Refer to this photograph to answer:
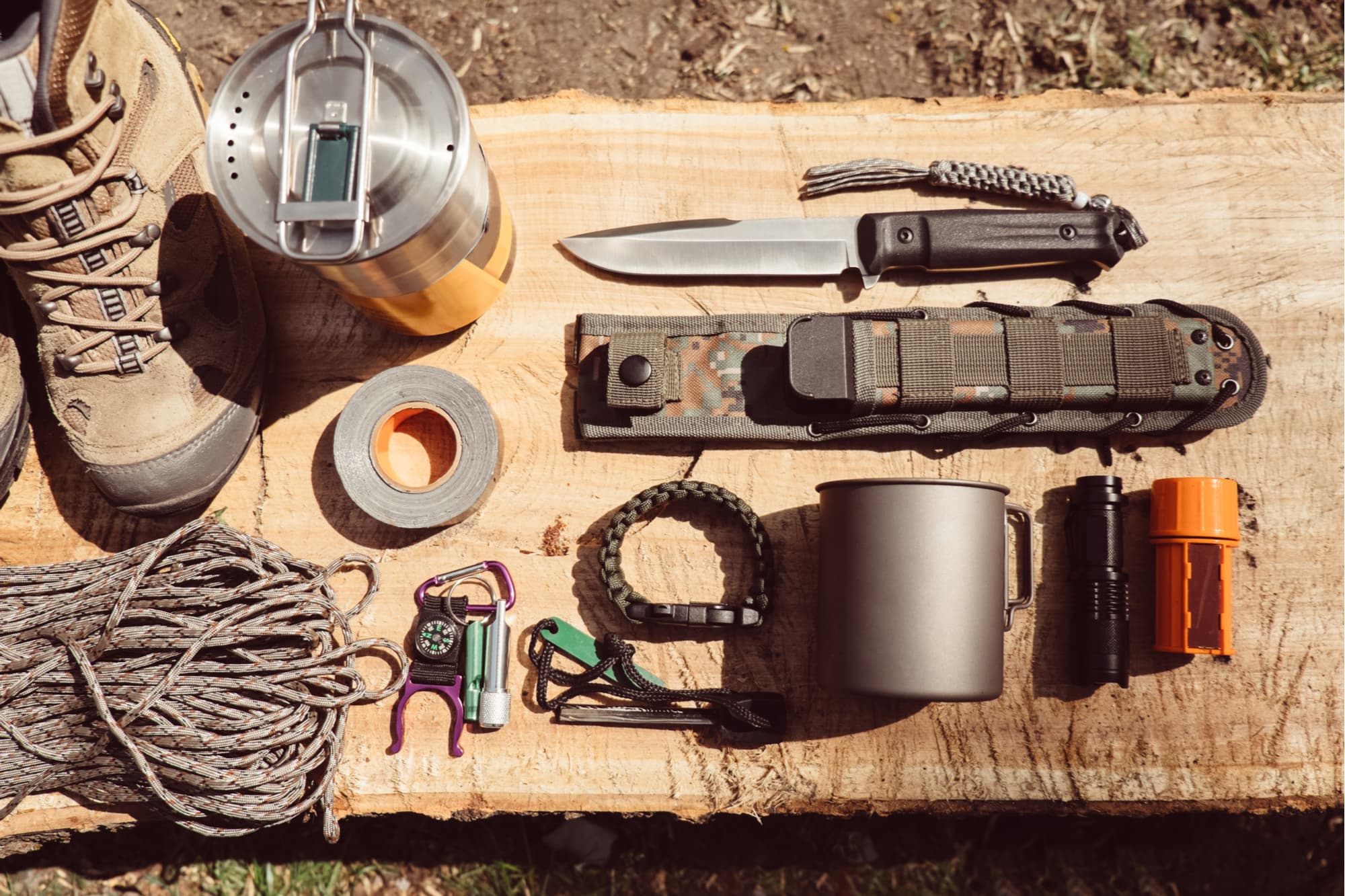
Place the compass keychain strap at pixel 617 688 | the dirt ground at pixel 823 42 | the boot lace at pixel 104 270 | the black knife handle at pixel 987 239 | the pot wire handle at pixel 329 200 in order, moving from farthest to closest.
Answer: the dirt ground at pixel 823 42
the black knife handle at pixel 987 239
the compass keychain strap at pixel 617 688
the boot lace at pixel 104 270
the pot wire handle at pixel 329 200

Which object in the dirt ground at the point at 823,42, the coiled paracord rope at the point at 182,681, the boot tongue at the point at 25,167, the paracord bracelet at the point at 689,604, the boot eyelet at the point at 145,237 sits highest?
the dirt ground at the point at 823,42

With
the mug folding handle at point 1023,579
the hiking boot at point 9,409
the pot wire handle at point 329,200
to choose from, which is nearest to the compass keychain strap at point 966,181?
the mug folding handle at point 1023,579

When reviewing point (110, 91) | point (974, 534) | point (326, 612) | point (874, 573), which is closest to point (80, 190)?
point (110, 91)

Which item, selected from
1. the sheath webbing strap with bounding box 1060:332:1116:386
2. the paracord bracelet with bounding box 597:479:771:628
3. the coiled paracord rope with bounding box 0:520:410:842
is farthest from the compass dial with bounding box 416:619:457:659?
the sheath webbing strap with bounding box 1060:332:1116:386

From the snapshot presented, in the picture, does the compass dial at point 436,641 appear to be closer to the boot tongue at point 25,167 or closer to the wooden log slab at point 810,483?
the wooden log slab at point 810,483

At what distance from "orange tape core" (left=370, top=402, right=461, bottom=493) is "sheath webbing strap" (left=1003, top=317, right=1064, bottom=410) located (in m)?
1.22

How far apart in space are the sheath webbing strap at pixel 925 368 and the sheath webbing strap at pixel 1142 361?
1.19ft

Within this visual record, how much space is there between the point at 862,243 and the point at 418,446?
1105mm

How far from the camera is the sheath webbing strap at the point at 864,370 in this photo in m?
1.88

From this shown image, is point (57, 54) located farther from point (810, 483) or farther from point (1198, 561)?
point (1198, 561)

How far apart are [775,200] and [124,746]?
5.94ft

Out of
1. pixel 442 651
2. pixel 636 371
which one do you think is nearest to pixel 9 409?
pixel 442 651

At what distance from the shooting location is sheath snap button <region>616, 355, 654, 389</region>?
6.03 feet

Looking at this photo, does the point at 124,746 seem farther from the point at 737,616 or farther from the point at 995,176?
the point at 995,176
